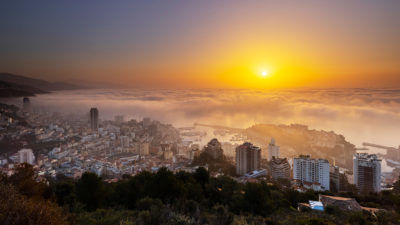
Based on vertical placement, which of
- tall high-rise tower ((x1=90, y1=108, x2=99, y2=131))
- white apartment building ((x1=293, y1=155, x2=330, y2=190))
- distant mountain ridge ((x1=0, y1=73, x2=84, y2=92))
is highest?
distant mountain ridge ((x1=0, y1=73, x2=84, y2=92))

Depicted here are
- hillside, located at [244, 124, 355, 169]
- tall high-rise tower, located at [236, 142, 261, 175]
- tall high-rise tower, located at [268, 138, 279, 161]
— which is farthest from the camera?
tall high-rise tower, located at [268, 138, 279, 161]

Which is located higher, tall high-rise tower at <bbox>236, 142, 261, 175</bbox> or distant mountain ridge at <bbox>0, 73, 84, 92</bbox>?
distant mountain ridge at <bbox>0, 73, 84, 92</bbox>

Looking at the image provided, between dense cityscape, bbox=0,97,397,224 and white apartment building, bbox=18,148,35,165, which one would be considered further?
dense cityscape, bbox=0,97,397,224

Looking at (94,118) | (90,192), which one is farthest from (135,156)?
(90,192)

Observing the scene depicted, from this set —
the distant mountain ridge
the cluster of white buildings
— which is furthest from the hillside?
the distant mountain ridge

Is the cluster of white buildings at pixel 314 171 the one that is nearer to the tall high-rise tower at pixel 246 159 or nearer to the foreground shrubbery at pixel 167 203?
the tall high-rise tower at pixel 246 159

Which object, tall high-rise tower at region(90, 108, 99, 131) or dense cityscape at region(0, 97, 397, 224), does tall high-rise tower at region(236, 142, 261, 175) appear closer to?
dense cityscape at region(0, 97, 397, 224)

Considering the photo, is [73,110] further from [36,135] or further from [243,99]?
[243,99]
